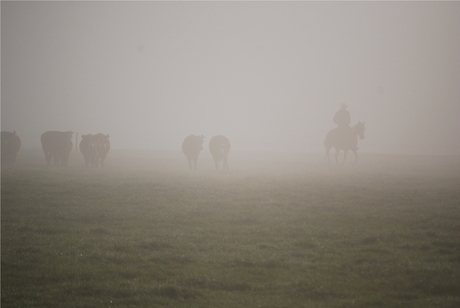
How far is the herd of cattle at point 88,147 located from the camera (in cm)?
3944

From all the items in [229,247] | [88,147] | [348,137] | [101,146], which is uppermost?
[348,137]

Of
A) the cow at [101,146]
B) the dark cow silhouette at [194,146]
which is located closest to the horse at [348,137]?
the dark cow silhouette at [194,146]

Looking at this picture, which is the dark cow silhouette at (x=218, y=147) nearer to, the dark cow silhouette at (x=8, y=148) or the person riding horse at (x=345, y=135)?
the person riding horse at (x=345, y=135)

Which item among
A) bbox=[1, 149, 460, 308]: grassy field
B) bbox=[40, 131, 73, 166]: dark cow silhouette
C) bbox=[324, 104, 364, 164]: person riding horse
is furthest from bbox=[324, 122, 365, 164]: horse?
bbox=[40, 131, 73, 166]: dark cow silhouette

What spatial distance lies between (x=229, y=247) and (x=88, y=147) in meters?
31.9

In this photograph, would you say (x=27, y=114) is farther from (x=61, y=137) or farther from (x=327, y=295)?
(x=327, y=295)

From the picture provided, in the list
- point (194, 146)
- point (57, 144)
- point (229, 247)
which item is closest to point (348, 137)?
point (194, 146)

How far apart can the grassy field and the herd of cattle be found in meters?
17.2

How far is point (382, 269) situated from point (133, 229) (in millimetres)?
9578

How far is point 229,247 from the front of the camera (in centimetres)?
1263

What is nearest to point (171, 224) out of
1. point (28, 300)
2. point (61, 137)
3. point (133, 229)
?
point (133, 229)

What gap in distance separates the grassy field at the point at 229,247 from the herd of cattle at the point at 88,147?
1718 cm

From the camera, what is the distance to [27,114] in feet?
597

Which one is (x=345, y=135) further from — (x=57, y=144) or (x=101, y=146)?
(x=57, y=144)
